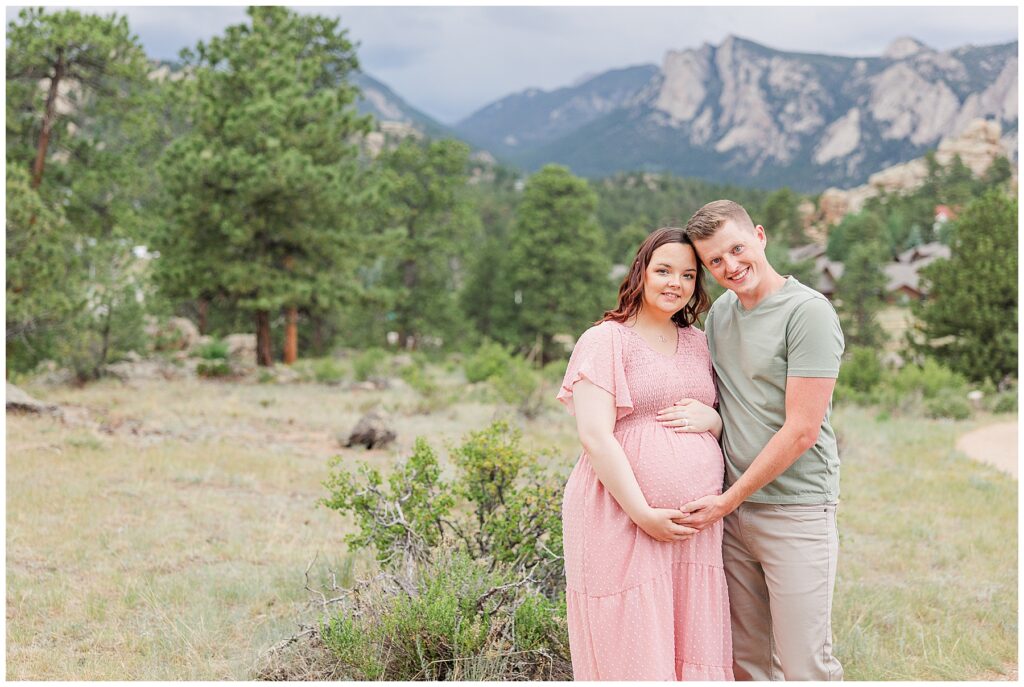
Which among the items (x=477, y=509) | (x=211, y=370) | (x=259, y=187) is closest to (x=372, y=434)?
(x=477, y=509)

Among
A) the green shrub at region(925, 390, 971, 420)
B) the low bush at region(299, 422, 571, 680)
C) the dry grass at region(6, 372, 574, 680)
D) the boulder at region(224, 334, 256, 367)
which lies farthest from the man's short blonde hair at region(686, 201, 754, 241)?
the boulder at region(224, 334, 256, 367)

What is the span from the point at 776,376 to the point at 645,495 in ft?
2.00

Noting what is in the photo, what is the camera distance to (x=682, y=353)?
2.76 m

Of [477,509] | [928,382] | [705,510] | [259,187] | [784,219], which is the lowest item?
[928,382]

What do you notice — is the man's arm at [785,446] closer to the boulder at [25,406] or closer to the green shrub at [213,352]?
the boulder at [25,406]

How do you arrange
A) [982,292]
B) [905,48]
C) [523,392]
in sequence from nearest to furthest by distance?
[523,392]
[982,292]
[905,48]

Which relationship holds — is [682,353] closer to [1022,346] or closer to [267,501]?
[1022,346]

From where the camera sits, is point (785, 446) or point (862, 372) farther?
point (862, 372)

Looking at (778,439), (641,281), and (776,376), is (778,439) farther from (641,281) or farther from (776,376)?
(641,281)

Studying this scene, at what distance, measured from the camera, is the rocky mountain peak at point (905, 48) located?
188625 millimetres

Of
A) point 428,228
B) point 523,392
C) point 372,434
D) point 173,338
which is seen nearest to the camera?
point 372,434

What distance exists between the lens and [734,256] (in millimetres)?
2670

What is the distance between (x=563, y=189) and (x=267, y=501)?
75.1 feet

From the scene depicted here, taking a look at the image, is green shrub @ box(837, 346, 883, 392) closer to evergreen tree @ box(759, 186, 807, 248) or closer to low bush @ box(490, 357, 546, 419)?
low bush @ box(490, 357, 546, 419)
